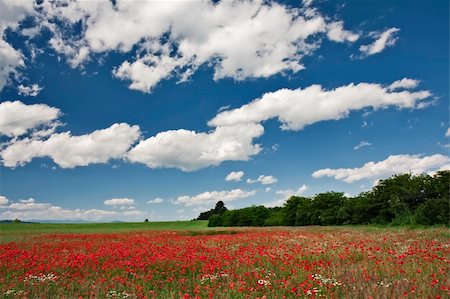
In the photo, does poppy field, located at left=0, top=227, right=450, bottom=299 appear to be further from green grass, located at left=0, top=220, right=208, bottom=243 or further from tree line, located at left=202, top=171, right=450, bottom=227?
tree line, located at left=202, top=171, right=450, bottom=227

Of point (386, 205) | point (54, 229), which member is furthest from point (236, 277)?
point (54, 229)

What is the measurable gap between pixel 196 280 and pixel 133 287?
1.82 metres

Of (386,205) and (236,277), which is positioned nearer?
(236,277)

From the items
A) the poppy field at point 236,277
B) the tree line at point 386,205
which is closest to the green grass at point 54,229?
the poppy field at point 236,277

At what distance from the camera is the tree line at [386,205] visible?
3222cm

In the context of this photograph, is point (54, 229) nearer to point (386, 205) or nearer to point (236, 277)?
point (386, 205)

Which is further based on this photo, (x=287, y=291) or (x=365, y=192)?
(x=365, y=192)

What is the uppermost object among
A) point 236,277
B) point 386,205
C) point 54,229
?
point 386,205

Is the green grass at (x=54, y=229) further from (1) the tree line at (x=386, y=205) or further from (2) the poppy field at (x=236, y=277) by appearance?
(1) the tree line at (x=386, y=205)

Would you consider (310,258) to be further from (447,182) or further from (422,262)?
(447,182)

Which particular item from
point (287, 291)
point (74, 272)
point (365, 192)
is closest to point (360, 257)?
point (287, 291)

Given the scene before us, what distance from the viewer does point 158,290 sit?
9.08 metres

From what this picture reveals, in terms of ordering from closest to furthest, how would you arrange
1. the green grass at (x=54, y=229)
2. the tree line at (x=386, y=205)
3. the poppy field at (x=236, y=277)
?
the poppy field at (x=236, y=277), the tree line at (x=386, y=205), the green grass at (x=54, y=229)

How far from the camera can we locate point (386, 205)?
144 feet
